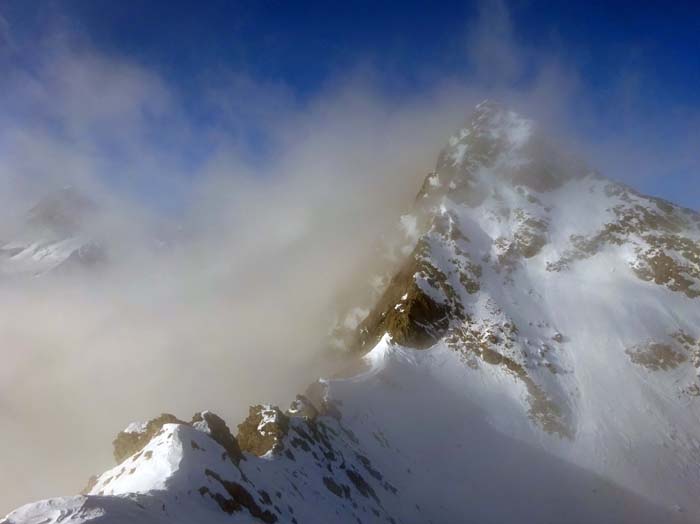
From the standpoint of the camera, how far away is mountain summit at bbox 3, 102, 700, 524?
3912 centimetres

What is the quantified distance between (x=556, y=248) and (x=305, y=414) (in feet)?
281

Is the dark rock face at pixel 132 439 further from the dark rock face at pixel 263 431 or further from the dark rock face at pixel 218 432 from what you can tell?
the dark rock face at pixel 263 431

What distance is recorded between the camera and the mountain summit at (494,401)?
3912cm

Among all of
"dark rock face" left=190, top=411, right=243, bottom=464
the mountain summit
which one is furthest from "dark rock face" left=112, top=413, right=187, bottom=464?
"dark rock face" left=190, top=411, right=243, bottom=464

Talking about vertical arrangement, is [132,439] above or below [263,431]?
above

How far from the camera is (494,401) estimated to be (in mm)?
88438

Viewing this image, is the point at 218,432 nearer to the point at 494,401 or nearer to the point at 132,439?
the point at 132,439

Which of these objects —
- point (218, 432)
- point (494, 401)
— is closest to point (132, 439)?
point (218, 432)

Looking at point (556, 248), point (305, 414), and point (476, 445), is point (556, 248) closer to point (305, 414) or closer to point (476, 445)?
point (476, 445)

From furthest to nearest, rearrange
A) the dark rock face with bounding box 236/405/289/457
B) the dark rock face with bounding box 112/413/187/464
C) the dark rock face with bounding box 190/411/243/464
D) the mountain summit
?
the dark rock face with bounding box 236/405/289/457
the dark rock face with bounding box 112/413/187/464
the dark rock face with bounding box 190/411/243/464
the mountain summit

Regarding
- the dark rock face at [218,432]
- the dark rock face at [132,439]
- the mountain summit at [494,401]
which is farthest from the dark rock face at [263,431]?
the dark rock face at [132,439]

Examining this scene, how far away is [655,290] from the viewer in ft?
345

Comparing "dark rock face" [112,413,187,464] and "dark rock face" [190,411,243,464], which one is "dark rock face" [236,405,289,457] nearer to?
"dark rock face" [190,411,243,464]

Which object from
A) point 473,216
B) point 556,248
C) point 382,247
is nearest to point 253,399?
point 382,247
